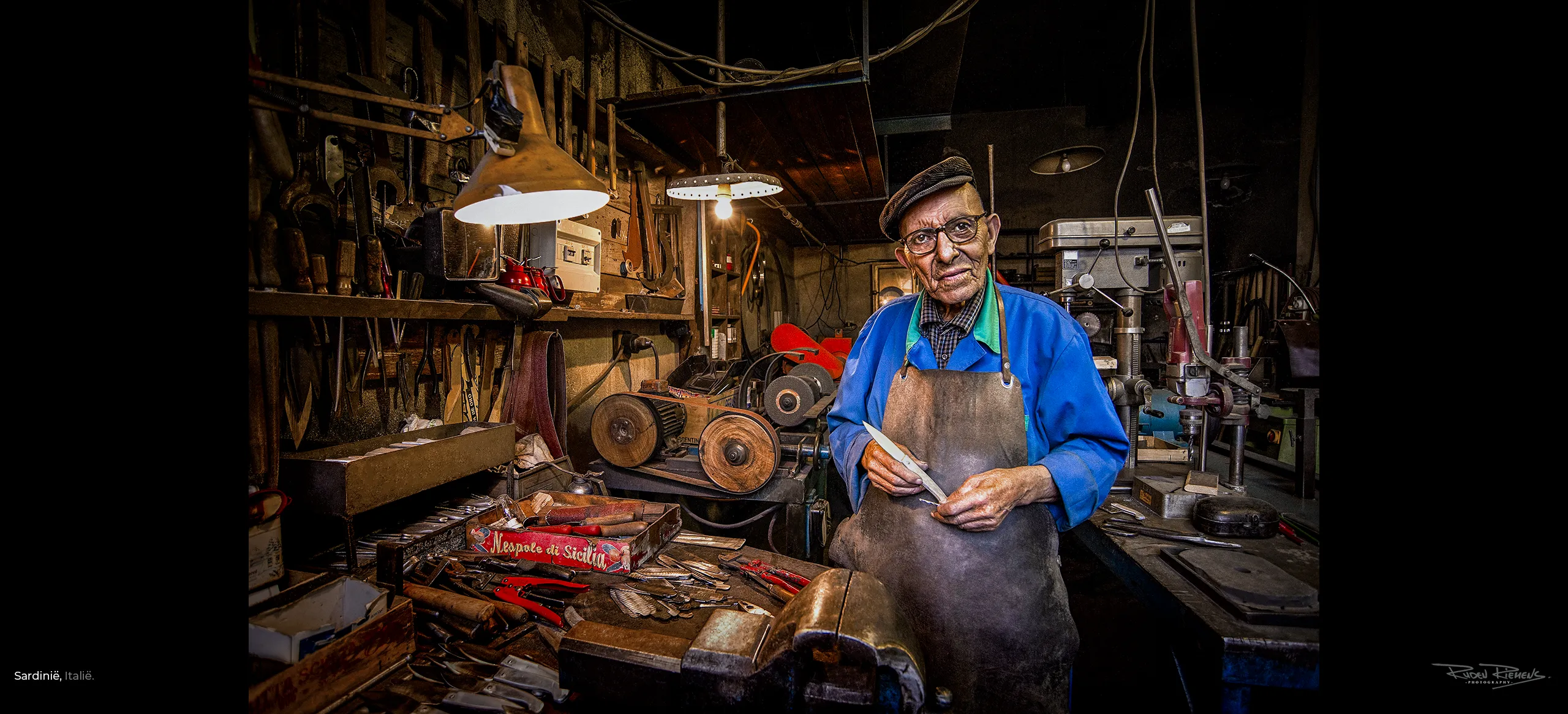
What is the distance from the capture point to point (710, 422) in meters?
3.10

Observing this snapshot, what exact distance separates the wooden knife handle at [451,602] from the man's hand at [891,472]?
4.33 feet

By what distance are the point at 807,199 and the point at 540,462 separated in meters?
4.32

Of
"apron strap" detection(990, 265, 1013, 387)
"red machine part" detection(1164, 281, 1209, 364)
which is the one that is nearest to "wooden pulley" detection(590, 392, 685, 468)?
"apron strap" detection(990, 265, 1013, 387)

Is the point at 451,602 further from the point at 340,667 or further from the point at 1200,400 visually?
the point at 1200,400

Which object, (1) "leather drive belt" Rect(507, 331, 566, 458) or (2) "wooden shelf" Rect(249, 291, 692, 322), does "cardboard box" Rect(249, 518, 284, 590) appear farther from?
(1) "leather drive belt" Rect(507, 331, 566, 458)

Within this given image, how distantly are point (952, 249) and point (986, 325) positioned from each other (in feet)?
0.97

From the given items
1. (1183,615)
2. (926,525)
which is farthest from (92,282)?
(1183,615)

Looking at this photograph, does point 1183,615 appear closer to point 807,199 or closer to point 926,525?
point 926,525

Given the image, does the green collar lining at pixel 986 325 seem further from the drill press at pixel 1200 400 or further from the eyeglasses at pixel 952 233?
the drill press at pixel 1200 400

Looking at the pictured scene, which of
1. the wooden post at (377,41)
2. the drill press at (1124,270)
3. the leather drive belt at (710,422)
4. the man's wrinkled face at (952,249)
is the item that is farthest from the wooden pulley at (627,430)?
the drill press at (1124,270)

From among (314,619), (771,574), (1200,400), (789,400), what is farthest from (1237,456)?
(314,619)

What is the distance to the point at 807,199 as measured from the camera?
19.6 feet

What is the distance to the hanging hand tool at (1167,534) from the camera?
1.94 metres

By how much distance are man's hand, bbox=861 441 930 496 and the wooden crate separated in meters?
1.44
